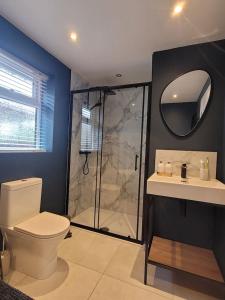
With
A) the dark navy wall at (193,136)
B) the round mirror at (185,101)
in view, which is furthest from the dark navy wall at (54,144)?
the round mirror at (185,101)

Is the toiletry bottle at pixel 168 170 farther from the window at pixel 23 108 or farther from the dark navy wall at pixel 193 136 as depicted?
the window at pixel 23 108

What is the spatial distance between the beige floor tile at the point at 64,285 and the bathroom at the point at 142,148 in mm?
10

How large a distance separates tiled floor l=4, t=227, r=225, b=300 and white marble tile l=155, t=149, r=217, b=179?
0.99 m

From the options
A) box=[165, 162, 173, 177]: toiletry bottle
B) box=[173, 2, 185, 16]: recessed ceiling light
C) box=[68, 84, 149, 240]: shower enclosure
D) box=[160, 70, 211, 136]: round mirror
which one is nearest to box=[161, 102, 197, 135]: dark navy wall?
box=[160, 70, 211, 136]: round mirror

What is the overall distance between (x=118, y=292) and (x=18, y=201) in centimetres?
119

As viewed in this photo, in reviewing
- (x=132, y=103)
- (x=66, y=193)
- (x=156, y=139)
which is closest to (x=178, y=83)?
(x=156, y=139)

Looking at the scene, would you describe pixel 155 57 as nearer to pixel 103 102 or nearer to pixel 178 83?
pixel 178 83

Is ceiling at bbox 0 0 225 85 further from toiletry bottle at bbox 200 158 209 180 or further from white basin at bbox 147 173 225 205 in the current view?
white basin at bbox 147 173 225 205

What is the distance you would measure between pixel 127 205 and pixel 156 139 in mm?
1466

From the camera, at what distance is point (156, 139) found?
6.62ft

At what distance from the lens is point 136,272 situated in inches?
63.9

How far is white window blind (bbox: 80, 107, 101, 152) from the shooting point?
2.83m

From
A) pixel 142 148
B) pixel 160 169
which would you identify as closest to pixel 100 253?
pixel 160 169

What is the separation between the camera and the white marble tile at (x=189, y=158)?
1.76m
